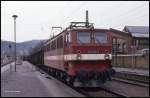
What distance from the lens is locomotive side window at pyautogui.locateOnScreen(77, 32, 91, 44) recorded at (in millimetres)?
21469

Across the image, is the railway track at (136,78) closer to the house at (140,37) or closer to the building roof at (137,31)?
the house at (140,37)

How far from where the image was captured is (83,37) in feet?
71.0

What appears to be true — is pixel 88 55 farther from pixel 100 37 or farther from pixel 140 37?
pixel 140 37

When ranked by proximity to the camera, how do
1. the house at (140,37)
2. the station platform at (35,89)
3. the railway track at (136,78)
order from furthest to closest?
the house at (140,37), the railway track at (136,78), the station platform at (35,89)

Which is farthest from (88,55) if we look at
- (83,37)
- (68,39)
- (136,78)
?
(136,78)

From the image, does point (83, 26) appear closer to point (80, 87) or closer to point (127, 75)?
point (80, 87)

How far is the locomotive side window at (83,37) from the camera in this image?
21.5 m

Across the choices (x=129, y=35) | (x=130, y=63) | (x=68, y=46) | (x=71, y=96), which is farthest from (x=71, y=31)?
(x=129, y=35)

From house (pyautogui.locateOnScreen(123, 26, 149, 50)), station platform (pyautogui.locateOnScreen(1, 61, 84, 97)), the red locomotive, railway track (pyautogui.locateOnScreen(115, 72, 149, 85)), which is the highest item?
house (pyautogui.locateOnScreen(123, 26, 149, 50))

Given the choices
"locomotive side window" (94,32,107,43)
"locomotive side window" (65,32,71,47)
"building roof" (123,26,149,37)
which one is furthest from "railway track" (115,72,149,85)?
"building roof" (123,26,149,37)

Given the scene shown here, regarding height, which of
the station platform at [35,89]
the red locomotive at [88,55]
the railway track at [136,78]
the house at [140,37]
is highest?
the house at [140,37]

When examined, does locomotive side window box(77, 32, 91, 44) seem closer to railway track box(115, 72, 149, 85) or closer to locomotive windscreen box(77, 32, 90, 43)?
locomotive windscreen box(77, 32, 90, 43)

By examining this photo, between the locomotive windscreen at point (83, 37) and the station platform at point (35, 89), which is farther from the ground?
the locomotive windscreen at point (83, 37)

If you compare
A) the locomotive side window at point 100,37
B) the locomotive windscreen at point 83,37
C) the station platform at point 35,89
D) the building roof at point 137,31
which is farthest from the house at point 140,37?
the locomotive windscreen at point 83,37
